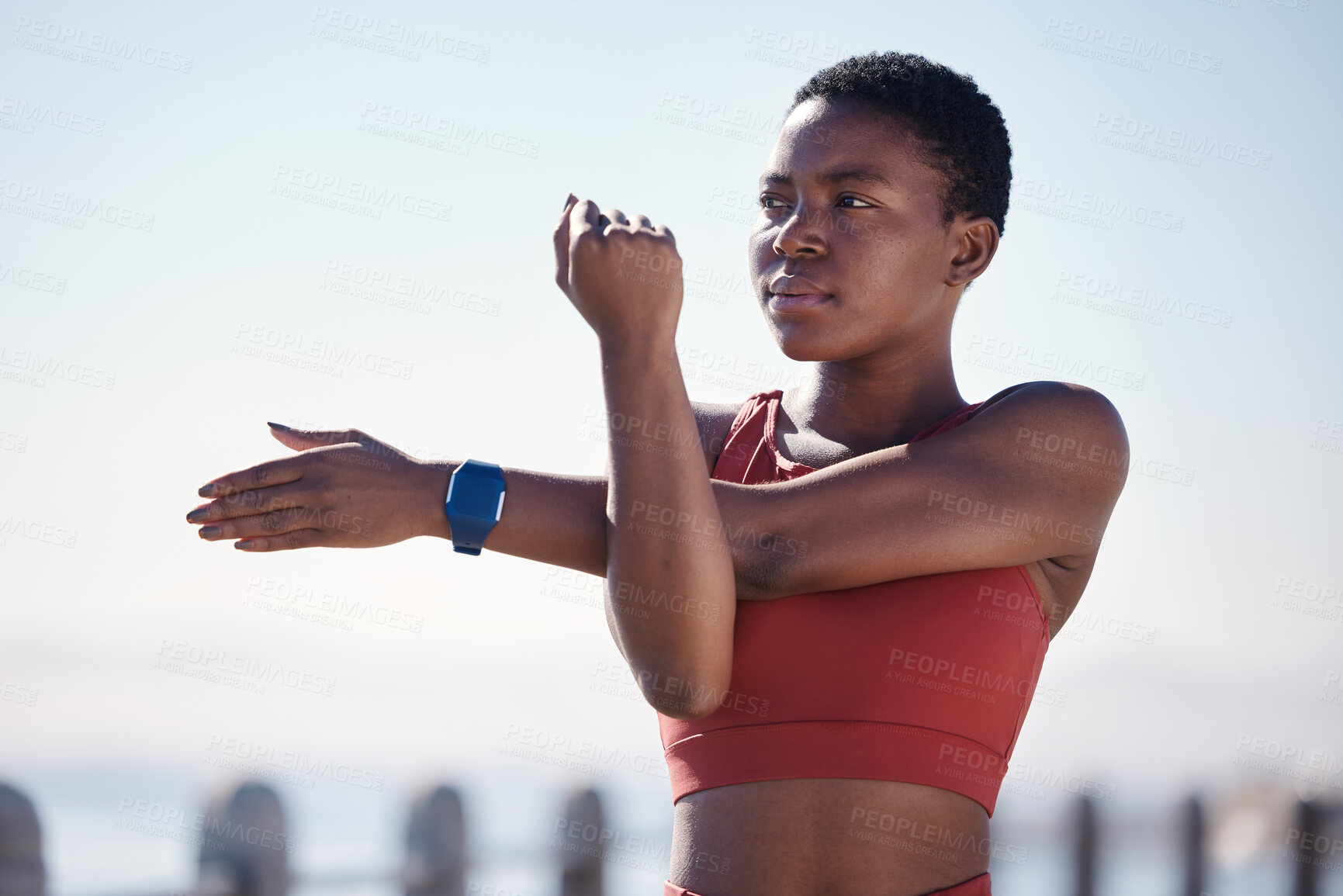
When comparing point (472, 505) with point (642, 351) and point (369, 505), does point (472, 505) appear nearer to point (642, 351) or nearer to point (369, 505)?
point (369, 505)

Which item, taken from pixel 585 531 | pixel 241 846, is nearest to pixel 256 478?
pixel 585 531

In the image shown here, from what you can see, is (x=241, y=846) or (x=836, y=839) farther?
(x=241, y=846)

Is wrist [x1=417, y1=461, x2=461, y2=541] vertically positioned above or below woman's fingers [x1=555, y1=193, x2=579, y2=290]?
below

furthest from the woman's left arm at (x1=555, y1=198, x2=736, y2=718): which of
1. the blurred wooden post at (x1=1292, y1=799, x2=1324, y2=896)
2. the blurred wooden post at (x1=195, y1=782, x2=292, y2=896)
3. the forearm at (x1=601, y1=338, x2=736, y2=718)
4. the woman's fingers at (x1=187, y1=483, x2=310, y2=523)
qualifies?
the blurred wooden post at (x1=1292, y1=799, x2=1324, y2=896)

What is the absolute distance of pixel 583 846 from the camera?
609 centimetres

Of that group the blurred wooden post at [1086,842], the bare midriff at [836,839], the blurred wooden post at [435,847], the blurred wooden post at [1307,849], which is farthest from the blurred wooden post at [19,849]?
the blurred wooden post at [1307,849]

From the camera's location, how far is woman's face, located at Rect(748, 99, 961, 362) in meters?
2.02

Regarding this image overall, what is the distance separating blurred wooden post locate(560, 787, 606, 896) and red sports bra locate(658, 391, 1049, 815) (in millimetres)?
4260

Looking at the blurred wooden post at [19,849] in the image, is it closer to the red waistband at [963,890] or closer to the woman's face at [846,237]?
the red waistband at [963,890]

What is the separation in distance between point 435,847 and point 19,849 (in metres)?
1.90

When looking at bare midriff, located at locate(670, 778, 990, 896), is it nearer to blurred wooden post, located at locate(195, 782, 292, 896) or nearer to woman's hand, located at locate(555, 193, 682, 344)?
woman's hand, located at locate(555, 193, 682, 344)

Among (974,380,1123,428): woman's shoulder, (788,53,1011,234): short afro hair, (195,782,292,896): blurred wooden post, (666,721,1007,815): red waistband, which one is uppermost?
(788,53,1011,234): short afro hair

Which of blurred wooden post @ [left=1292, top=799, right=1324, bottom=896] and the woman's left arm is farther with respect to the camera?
blurred wooden post @ [left=1292, top=799, right=1324, bottom=896]

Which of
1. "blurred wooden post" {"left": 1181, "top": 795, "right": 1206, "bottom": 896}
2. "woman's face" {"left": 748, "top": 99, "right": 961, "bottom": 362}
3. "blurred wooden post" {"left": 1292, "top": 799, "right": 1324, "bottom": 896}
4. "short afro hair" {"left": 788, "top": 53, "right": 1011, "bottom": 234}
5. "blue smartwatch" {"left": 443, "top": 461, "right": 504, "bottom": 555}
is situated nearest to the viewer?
"blue smartwatch" {"left": 443, "top": 461, "right": 504, "bottom": 555}
